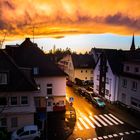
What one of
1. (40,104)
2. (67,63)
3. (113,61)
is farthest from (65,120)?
(67,63)

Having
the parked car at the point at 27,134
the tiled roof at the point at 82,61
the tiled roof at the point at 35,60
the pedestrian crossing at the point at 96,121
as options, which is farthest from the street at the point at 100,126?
the tiled roof at the point at 82,61

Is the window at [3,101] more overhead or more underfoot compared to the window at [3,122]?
more overhead

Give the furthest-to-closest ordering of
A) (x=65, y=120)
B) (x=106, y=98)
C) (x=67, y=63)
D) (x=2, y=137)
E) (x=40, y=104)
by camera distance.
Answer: (x=67, y=63), (x=106, y=98), (x=40, y=104), (x=65, y=120), (x=2, y=137)

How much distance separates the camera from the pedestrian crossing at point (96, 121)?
36500 millimetres

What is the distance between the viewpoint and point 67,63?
82.8m

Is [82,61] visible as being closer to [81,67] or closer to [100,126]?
[81,67]

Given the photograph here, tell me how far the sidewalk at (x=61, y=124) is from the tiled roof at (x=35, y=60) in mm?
7474

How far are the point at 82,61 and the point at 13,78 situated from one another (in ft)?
147

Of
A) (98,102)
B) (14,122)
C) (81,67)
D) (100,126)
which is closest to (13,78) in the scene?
(14,122)

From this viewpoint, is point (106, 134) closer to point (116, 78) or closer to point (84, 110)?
point (84, 110)

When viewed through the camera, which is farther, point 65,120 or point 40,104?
point 40,104

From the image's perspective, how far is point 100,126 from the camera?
119 feet

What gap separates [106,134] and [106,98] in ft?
65.9

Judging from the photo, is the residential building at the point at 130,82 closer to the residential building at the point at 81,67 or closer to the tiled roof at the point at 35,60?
the tiled roof at the point at 35,60
